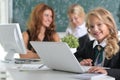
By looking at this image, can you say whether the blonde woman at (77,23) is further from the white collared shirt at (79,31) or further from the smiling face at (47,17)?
the smiling face at (47,17)

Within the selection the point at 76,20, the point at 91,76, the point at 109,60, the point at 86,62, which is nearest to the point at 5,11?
the point at 76,20

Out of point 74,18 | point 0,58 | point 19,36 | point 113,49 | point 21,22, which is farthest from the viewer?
point 21,22

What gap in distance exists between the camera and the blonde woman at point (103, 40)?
2123 millimetres

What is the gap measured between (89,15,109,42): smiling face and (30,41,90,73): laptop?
43 centimetres

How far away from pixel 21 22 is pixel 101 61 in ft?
8.69

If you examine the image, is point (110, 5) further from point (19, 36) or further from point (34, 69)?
point (34, 69)

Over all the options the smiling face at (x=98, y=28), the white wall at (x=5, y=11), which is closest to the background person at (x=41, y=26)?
the white wall at (x=5, y=11)

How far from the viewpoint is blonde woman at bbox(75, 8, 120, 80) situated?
212 cm

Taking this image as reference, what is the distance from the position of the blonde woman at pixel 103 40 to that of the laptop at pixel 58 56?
268 millimetres

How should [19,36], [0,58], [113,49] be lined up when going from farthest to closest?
1. [0,58]
2. [19,36]
3. [113,49]

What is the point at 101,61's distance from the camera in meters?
2.19

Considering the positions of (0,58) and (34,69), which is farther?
(0,58)

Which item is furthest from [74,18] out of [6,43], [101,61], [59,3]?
[101,61]

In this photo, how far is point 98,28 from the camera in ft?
7.41
